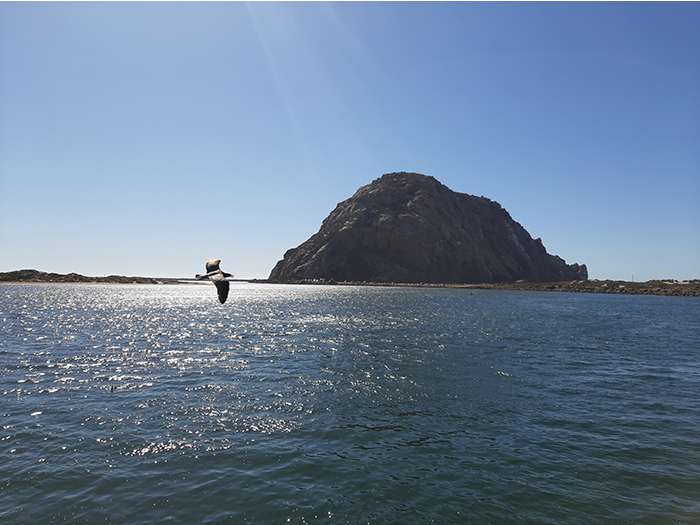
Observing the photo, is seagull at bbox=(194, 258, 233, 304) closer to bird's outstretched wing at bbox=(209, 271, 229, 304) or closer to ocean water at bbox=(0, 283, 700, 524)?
bird's outstretched wing at bbox=(209, 271, 229, 304)

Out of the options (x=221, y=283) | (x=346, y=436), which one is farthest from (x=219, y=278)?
(x=346, y=436)

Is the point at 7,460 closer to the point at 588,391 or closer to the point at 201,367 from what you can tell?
the point at 201,367

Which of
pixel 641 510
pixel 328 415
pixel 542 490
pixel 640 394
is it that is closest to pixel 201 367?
pixel 328 415

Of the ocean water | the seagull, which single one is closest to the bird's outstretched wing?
the seagull

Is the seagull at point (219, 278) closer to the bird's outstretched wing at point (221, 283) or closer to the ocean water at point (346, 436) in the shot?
the bird's outstretched wing at point (221, 283)

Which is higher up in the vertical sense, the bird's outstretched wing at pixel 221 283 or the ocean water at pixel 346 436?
the bird's outstretched wing at pixel 221 283


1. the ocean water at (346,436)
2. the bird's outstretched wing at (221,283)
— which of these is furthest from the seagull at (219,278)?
the ocean water at (346,436)

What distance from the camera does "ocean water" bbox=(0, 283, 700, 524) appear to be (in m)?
10.9

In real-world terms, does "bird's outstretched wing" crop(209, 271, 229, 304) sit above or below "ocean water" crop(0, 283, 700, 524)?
above

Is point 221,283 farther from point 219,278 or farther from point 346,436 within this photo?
point 346,436

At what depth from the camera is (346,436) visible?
15.6 m

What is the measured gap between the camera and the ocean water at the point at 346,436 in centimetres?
1088

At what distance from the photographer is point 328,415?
58.4 ft

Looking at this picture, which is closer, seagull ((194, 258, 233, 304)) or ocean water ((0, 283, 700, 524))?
seagull ((194, 258, 233, 304))
